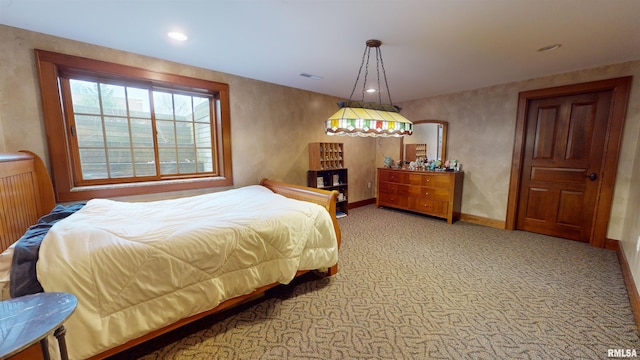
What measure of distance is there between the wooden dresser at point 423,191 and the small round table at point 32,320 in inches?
172

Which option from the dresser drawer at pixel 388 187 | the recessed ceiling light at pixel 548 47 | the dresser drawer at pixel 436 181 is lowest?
the dresser drawer at pixel 388 187

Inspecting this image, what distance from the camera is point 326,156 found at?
14.0 ft

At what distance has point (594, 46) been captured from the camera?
2.37 meters

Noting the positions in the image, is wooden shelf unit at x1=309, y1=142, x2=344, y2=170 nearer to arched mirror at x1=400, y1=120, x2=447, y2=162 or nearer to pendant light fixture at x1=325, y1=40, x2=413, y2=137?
arched mirror at x1=400, y1=120, x2=447, y2=162

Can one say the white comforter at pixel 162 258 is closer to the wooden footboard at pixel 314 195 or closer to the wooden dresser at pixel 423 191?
the wooden footboard at pixel 314 195

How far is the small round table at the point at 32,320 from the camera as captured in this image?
2.44 feet

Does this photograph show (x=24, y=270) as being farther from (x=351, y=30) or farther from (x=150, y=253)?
(x=351, y=30)

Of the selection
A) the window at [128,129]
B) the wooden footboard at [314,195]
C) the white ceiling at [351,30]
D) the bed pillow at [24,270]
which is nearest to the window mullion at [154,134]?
the window at [128,129]

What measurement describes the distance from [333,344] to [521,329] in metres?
1.36

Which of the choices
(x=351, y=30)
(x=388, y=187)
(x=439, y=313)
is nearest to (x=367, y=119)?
(x=351, y=30)

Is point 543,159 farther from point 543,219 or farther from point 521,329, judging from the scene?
point 521,329

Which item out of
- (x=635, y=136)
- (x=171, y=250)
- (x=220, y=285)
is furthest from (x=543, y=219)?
(x=171, y=250)

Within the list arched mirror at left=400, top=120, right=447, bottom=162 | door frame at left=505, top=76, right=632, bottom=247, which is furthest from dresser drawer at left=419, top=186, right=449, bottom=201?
door frame at left=505, top=76, right=632, bottom=247

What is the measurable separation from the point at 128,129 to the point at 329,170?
117 inches
